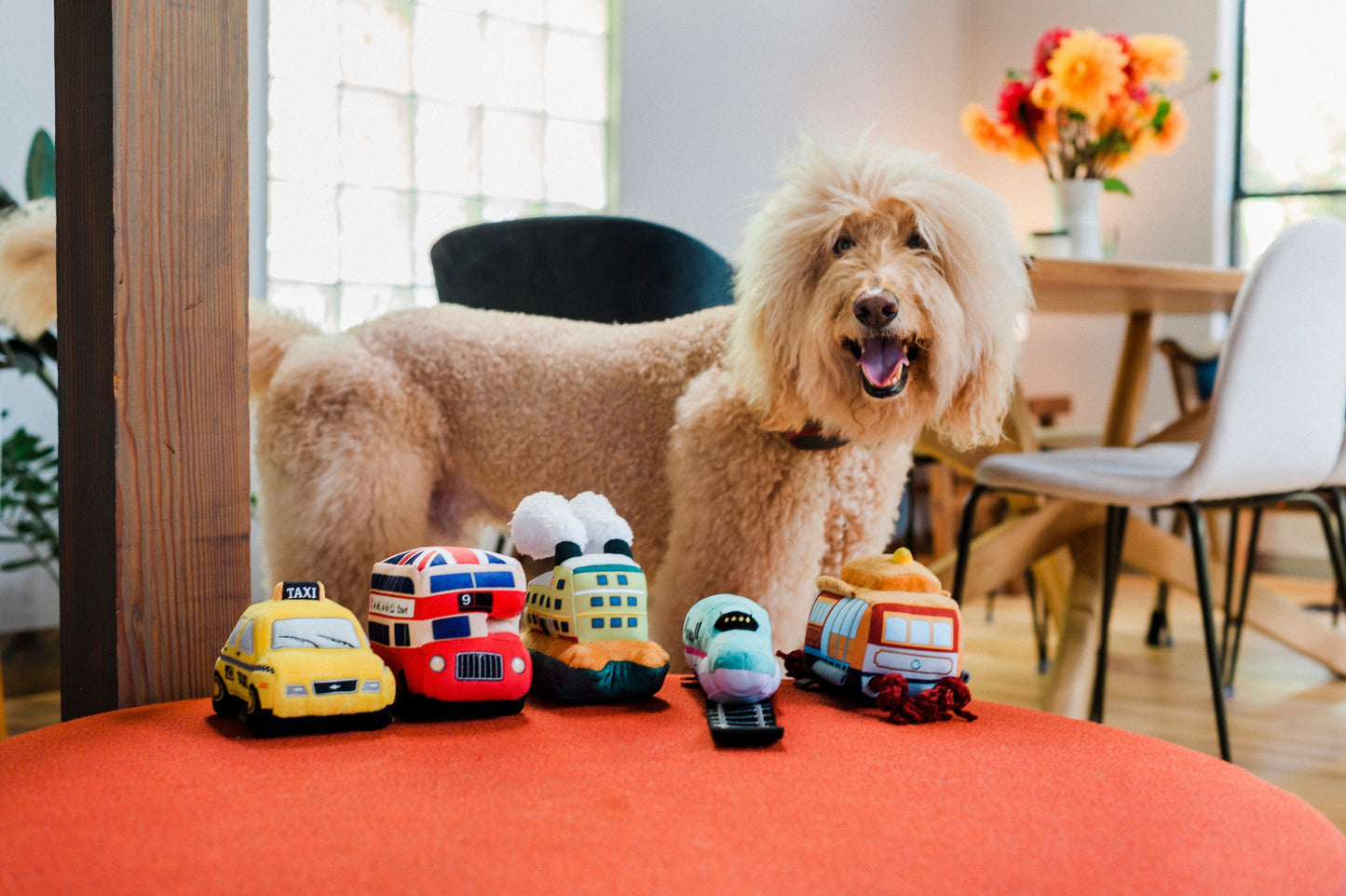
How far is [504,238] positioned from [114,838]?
3.75 ft

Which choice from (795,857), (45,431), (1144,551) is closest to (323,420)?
(795,857)

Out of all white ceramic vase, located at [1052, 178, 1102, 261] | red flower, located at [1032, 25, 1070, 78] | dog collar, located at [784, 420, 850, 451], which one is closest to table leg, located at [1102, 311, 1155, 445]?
white ceramic vase, located at [1052, 178, 1102, 261]

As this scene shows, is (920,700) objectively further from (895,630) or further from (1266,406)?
(1266,406)

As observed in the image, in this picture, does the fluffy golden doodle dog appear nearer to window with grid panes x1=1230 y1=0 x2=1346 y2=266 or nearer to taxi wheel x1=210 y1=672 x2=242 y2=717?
taxi wheel x1=210 y1=672 x2=242 y2=717

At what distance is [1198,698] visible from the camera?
2.12 metres

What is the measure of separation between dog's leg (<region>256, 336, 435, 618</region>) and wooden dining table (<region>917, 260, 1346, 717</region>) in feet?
3.32

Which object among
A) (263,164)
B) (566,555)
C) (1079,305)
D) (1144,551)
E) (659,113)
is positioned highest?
(659,113)

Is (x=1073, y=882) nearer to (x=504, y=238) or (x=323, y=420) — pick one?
(x=323, y=420)

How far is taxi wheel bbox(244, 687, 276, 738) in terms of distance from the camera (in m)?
0.65

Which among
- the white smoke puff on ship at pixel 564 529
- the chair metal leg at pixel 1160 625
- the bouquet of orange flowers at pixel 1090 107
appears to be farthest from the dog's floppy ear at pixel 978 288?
the chair metal leg at pixel 1160 625

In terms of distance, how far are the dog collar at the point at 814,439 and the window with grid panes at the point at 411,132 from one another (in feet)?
7.22

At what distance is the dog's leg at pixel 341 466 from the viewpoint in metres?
1.16

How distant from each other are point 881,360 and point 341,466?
62cm

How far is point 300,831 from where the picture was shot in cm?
51
